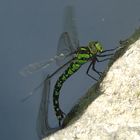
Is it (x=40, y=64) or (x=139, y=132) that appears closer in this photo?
(x=139, y=132)

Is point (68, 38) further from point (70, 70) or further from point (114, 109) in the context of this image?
point (114, 109)

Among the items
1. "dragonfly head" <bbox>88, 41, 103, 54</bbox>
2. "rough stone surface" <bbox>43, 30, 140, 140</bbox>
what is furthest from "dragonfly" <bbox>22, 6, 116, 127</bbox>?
"rough stone surface" <bbox>43, 30, 140, 140</bbox>

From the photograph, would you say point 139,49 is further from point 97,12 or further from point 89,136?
point 97,12

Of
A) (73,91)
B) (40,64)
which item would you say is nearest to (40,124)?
(40,64)

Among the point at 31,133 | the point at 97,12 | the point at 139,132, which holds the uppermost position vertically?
the point at 139,132

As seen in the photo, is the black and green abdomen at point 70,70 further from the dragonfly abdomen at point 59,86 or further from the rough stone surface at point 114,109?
the rough stone surface at point 114,109

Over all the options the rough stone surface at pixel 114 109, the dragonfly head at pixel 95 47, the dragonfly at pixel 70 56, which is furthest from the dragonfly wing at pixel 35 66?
the rough stone surface at pixel 114 109
